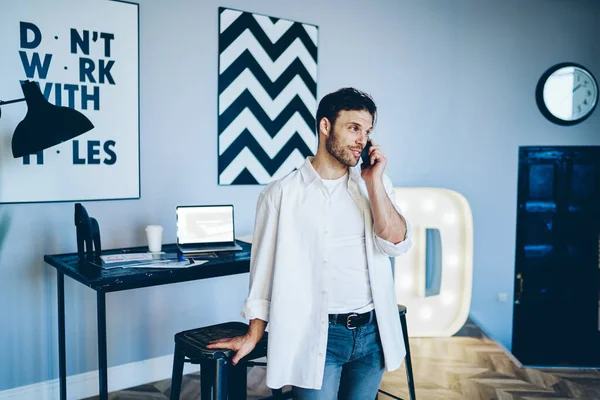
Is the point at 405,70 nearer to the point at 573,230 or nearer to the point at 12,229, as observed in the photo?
the point at 573,230

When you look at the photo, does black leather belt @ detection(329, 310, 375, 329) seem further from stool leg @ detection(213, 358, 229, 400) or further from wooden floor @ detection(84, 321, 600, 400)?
wooden floor @ detection(84, 321, 600, 400)

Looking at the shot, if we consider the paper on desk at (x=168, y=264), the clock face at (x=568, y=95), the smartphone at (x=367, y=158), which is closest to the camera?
the smartphone at (x=367, y=158)

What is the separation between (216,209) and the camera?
2.91 meters

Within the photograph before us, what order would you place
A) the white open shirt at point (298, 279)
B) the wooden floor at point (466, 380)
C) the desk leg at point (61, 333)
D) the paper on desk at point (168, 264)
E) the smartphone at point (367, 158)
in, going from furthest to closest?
the wooden floor at point (466, 380) → the desk leg at point (61, 333) → the paper on desk at point (168, 264) → the smartphone at point (367, 158) → the white open shirt at point (298, 279)

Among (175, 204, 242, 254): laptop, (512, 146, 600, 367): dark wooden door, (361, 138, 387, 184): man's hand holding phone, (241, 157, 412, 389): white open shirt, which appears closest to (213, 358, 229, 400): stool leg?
(241, 157, 412, 389): white open shirt

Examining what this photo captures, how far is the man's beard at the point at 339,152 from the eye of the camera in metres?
1.73

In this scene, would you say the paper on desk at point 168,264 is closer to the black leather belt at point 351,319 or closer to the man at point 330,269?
the man at point 330,269

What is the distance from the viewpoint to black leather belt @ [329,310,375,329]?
5.57 feet

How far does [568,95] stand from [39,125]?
386cm

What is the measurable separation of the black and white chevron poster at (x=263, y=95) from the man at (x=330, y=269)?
1.66 m

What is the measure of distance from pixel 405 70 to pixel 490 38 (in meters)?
0.81

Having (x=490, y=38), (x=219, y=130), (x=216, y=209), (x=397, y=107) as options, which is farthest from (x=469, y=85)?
(x=216, y=209)

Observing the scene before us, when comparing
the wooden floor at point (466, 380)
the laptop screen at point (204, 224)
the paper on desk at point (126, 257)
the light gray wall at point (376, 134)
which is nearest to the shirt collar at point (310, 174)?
the paper on desk at point (126, 257)

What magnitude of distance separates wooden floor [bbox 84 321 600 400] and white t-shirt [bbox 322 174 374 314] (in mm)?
1535
